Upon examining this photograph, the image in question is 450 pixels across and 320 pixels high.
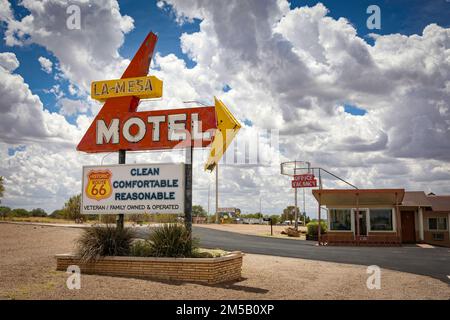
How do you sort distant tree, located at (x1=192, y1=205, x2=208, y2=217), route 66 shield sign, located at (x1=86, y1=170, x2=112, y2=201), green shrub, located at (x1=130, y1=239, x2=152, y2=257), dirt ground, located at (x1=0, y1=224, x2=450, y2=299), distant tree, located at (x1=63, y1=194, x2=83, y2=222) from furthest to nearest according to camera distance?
distant tree, located at (x1=192, y1=205, x2=208, y2=217) → distant tree, located at (x1=63, y1=194, x2=83, y2=222) → route 66 shield sign, located at (x1=86, y1=170, x2=112, y2=201) → green shrub, located at (x1=130, y1=239, x2=152, y2=257) → dirt ground, located at (x1=0, y1=224, x2=450, y2=299)

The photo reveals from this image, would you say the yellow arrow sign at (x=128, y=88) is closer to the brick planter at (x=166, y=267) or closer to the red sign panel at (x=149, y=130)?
the red sign panel at (x=149, y=130)

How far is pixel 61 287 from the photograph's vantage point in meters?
10.5

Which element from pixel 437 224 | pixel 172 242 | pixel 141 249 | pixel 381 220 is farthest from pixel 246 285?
pixel 437 224

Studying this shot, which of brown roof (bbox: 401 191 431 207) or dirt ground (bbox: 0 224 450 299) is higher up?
brown roof (bbox: 401 191 431 207)

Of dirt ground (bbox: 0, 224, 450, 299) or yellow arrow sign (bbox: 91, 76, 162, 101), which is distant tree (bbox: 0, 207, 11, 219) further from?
dirt ground (bbox: 0, 224, 450, 299)

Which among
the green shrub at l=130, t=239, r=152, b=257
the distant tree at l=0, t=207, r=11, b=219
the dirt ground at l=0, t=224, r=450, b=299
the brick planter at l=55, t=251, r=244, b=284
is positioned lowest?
the dirt ground at l=0, t=224, r=450, b=299

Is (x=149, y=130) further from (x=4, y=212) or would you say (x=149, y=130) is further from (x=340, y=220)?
(x=4, y=212)

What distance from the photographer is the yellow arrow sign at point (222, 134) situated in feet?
45.1

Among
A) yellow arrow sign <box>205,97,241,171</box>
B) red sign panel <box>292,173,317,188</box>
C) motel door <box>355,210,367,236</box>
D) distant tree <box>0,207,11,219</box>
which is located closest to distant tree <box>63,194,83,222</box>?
distant tree <box>0,207,11,219</box>

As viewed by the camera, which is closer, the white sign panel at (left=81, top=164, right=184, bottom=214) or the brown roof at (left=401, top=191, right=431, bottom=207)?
the white sign panel at (left=81, top=164, right=184, bottom=214)

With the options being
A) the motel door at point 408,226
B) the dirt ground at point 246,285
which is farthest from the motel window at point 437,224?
the dirt ground at point 246,285

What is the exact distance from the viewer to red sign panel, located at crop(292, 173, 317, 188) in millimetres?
41938
